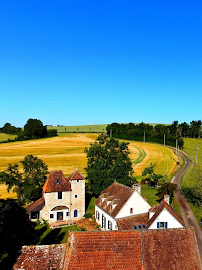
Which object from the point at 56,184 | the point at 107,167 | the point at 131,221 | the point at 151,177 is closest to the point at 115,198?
the point at 131,221

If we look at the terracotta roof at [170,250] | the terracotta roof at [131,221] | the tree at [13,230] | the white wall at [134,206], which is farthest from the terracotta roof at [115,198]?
the terracotta roof at [170,250]

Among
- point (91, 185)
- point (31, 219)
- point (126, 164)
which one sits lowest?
point (31, 219)

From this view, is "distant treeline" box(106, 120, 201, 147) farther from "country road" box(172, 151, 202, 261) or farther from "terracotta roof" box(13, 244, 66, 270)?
"terracotta roof" box(13, 244, 66, 270)

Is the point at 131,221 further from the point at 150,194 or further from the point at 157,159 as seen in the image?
the point at 157,159

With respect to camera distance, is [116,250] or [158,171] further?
[158,171]

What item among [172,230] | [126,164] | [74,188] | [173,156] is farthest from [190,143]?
[172,230]

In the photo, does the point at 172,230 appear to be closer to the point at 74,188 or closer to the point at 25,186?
the point at 74,188
